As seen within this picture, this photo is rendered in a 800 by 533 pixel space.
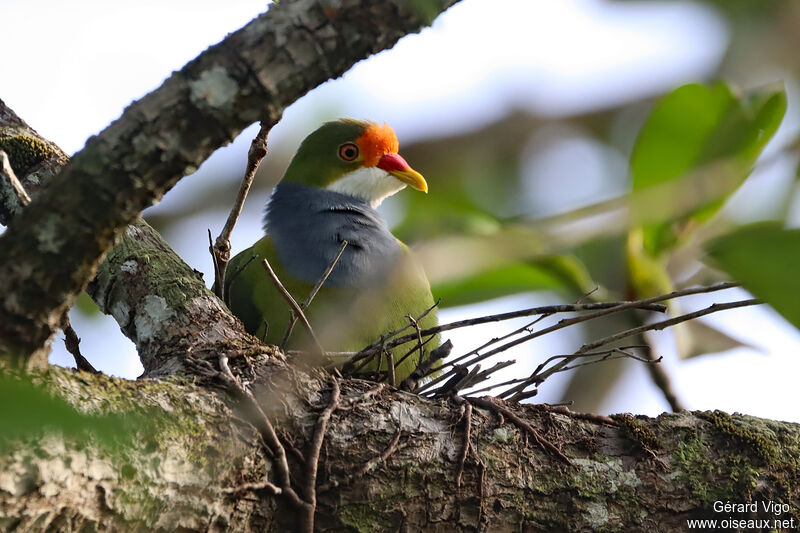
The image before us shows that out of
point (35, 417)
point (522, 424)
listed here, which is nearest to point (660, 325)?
point (522, 424)

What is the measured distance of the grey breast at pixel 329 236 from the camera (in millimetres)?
3168

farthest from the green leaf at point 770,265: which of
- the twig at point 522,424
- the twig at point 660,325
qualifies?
the twig at point 522,424

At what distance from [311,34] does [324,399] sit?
1.03 metres

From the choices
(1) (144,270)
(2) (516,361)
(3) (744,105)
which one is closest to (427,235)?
(2) (516,361)

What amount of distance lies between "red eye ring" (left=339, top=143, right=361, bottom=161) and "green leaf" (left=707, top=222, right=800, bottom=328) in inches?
77.3

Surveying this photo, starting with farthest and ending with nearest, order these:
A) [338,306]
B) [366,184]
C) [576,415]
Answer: [366,184] < [338,306] < [576,415]

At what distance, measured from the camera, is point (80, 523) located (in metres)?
1.64

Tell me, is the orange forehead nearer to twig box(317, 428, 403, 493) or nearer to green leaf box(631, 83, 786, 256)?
green leaf box(631, 83, 786, 256)

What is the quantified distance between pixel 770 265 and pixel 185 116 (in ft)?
5.63

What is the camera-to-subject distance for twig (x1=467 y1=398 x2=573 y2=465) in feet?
7.39

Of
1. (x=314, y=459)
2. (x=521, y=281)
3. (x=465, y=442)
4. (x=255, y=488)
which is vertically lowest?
(x=255, y=488)

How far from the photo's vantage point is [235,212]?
277cm

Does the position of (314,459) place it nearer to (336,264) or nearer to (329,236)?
(336,264)

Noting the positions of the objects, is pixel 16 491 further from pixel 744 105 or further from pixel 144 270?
pixel 744 105
